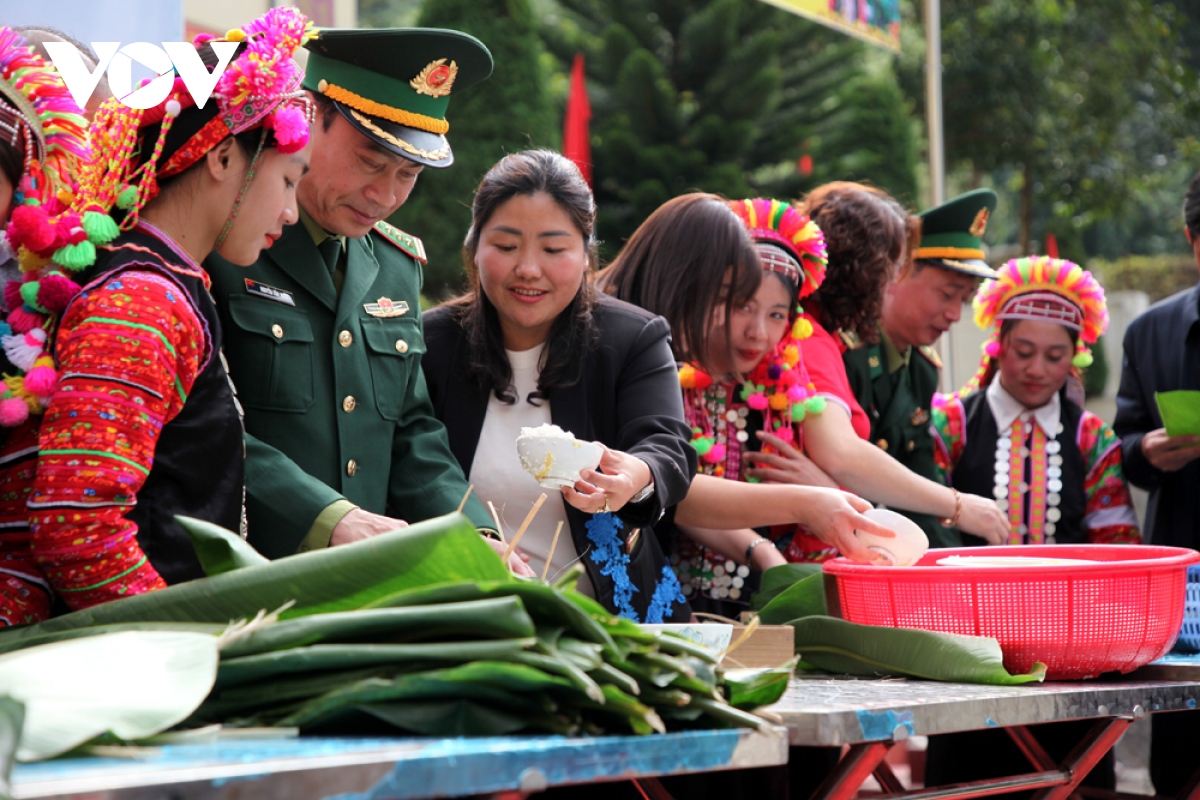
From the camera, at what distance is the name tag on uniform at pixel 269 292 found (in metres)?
2.11

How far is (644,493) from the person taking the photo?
2238mm

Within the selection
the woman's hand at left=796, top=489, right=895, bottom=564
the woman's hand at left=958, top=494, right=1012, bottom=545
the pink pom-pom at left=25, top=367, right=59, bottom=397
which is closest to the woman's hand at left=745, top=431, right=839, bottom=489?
the woman's hand at left=958, top=494, right=1012, bottom=545

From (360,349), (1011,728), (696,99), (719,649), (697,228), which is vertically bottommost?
(1011,728)

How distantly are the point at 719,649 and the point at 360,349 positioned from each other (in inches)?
36.7

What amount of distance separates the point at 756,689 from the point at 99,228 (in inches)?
40.1

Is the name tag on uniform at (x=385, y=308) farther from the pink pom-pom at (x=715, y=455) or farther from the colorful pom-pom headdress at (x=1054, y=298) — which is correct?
the colorful pom-pom headdress at (x=1054, y=298)

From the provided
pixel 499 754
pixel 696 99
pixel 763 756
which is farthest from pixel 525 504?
pixel 696 99

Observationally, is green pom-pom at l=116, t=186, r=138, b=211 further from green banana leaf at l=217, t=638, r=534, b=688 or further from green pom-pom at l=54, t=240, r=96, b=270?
green banana leaf at l=217, t=638, r=534, b=688

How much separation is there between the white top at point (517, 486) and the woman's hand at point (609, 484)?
0.27 meters

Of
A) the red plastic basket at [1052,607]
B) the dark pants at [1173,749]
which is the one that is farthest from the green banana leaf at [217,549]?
the dark pants at [1173,749]

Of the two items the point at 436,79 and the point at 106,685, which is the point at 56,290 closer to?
the point at 106,685

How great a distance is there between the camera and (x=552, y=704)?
1083 millimetres

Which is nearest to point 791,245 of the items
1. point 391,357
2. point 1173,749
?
point 391,357

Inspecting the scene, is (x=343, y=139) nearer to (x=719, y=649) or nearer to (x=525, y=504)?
(x=525, y=504)
